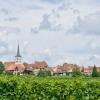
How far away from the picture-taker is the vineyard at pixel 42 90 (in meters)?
16.7

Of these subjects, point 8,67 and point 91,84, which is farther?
point 8,67

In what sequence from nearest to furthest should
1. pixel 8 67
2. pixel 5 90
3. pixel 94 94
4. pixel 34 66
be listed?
1. pixel 5 90
2. pixel 94 94
3. pixel 8 67
4. pixel 34 66

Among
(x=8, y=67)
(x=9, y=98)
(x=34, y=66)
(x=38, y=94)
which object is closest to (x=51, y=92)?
(x=38, y=94)

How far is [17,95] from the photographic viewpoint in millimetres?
16812

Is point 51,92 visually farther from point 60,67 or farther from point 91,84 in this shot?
point 60,67

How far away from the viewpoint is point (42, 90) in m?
17.1

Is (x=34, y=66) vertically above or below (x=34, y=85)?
above

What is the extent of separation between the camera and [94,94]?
1775 cm

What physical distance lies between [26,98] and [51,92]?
994mm

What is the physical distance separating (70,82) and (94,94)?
3.57ft

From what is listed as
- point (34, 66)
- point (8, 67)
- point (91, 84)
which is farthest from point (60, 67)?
point (91, 84)

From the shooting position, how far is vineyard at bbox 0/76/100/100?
54.7 feet

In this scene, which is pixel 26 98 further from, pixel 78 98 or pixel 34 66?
pixel 34 66

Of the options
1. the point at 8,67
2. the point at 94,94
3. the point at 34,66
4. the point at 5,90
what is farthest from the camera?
the point at 34,66
